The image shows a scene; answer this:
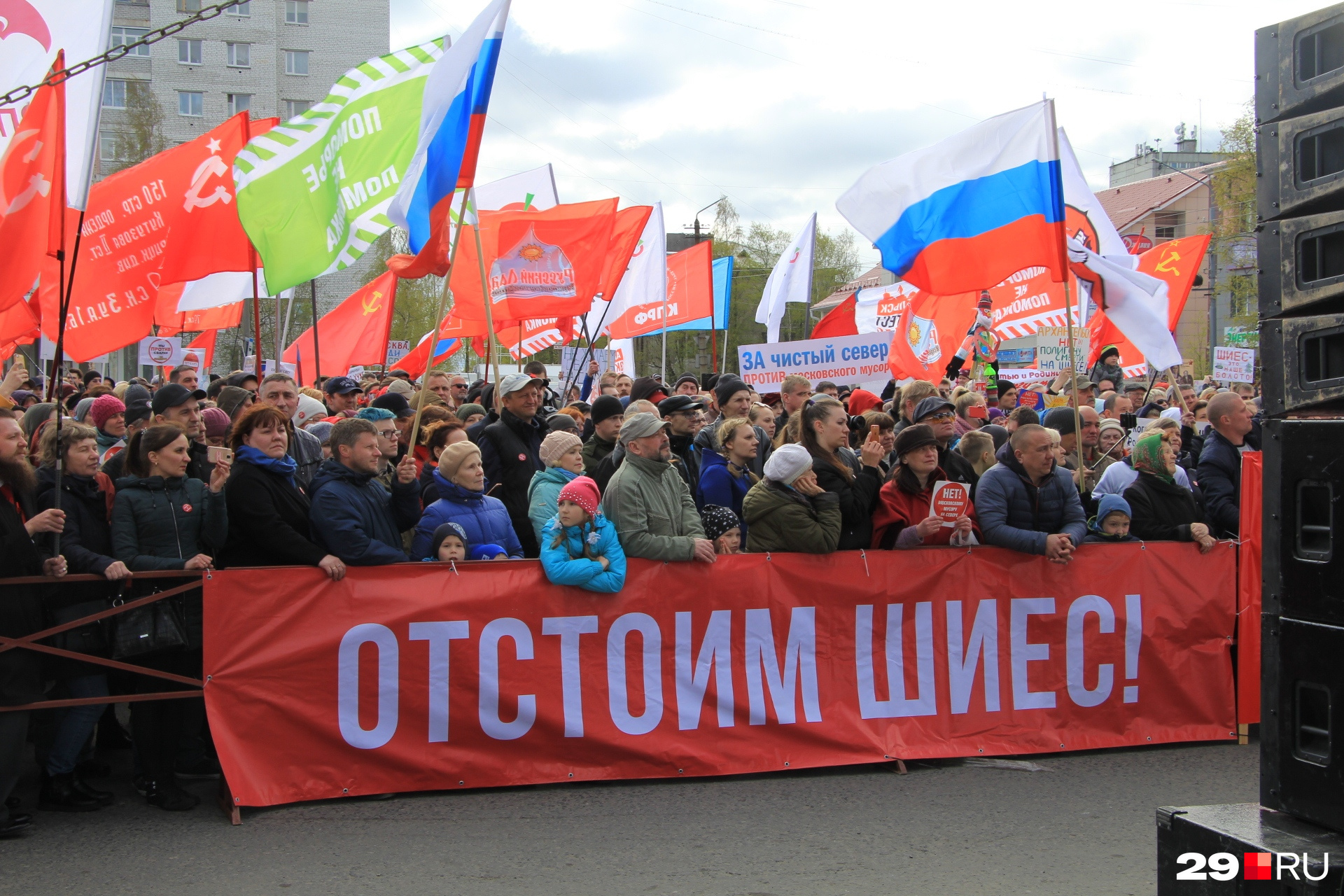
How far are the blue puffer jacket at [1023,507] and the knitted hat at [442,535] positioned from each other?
289 cm

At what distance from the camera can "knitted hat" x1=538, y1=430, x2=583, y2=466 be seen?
6.39 meters

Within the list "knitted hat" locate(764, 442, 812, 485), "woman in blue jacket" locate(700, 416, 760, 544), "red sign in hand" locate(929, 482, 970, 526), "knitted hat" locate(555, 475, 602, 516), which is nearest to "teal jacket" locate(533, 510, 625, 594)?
"knitted hat" locate(555, 475, 602, 516)

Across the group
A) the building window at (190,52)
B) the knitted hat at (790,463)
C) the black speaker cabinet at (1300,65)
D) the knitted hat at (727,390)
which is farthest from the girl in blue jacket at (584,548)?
the building window at (190,52)

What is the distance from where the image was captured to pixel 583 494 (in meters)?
5.66

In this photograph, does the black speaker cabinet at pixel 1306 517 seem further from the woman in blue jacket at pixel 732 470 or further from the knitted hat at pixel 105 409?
the knitted hat at pixel 105 409

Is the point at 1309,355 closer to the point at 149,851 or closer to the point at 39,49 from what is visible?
the point at 149,851

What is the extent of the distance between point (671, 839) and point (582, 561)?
Answer: 1.42m

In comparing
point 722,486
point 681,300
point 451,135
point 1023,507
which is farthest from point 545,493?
point 681,300

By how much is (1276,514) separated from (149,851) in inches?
177

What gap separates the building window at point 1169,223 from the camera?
53.3 meters

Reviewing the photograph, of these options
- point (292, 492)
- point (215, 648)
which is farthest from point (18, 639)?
point (292, 492)

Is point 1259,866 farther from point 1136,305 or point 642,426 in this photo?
point 1136,305

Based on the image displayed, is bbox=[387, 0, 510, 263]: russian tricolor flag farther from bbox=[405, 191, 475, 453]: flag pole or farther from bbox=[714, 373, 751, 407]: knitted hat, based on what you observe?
bbox=[714, 373, 751, 407]: knitted hat

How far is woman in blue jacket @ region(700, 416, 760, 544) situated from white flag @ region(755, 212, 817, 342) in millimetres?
10349
